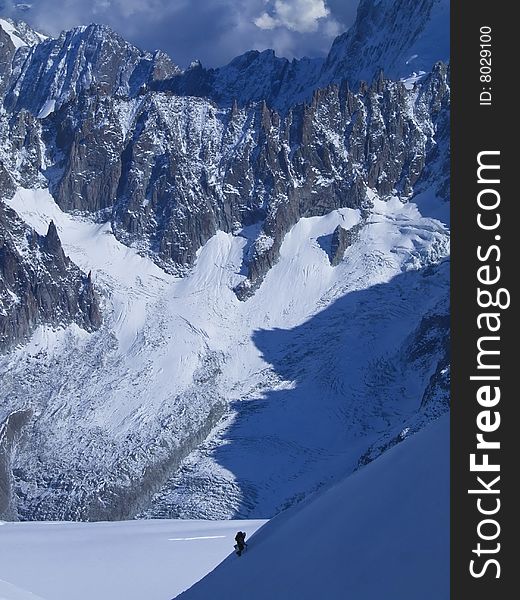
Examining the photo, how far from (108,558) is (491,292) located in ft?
150

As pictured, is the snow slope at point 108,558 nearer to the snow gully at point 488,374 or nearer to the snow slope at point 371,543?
the snow slope at point 371,543

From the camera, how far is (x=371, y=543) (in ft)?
65.0

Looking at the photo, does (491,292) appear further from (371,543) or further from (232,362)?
(232,362)

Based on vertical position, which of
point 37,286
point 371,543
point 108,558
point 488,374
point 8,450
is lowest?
point 371,543

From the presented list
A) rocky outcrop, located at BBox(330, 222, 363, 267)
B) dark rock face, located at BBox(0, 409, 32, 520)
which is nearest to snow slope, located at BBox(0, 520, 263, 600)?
dark rock face, located at BBox(0, 409, 32, 520)

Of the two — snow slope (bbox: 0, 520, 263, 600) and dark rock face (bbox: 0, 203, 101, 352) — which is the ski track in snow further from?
snow slope (bbox: 0, 520, 263, 600)

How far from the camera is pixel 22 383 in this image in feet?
490

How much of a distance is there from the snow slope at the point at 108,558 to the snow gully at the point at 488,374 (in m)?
37.5

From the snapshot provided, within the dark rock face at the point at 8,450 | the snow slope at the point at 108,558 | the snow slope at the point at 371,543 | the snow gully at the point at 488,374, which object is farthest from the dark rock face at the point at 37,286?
the snow gully at the point at 488,374

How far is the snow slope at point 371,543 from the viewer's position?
57.4 ft

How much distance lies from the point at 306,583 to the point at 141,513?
365 ft

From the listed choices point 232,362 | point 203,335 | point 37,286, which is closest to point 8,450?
point 37,286

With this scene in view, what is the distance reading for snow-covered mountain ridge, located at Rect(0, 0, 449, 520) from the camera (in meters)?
134

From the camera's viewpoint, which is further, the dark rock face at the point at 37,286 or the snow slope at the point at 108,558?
the dark rock face at the point at 37,286
